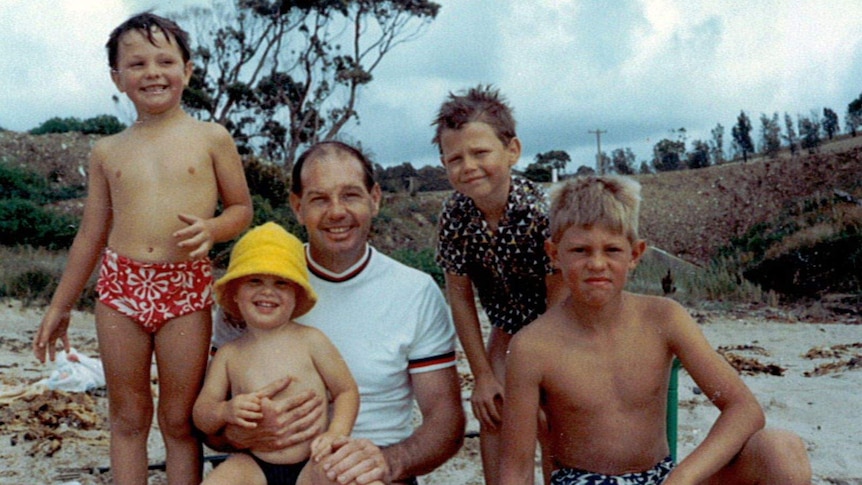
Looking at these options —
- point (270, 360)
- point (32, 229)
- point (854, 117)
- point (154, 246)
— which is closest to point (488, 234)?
point (270, 360)

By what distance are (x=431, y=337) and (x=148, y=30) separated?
150 cm

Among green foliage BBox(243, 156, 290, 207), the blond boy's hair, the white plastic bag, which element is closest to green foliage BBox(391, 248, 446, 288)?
green foliage BBox(243, 156, 290, 207)

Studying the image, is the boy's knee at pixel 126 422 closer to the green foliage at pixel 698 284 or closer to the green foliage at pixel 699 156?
the green foliage at pixel 698 284

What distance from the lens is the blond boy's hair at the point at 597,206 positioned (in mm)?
2549

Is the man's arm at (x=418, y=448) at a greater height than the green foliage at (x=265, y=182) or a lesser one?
lesser

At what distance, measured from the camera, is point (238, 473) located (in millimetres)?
2461

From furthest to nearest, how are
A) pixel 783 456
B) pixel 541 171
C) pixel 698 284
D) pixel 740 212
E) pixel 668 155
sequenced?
pixel 668 155
pixel 541 171
pixel 740 212
pixel 698 284
pixel 783 456

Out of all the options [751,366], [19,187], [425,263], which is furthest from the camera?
[19,187]

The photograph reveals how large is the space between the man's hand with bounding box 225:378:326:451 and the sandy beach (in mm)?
1742

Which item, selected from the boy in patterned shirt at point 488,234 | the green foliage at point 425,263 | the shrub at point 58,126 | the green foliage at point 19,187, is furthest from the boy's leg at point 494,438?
the shrub at point 58,126

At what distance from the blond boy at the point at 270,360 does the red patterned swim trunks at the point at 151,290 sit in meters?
0.16

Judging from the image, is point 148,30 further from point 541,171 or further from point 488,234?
point 541,171

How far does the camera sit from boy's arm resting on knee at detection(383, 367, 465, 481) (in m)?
2.67

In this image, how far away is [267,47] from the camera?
23.7 meters
